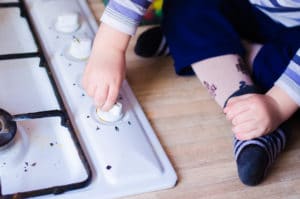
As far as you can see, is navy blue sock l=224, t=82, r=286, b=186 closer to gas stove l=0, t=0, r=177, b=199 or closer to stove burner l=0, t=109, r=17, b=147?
gas stove l=0, t=0, r=177, b=199

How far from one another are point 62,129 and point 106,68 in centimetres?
10

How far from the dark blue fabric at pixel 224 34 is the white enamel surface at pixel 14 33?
7.9 inches

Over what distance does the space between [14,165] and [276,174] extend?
290 millimetres

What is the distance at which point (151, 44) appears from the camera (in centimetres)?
68

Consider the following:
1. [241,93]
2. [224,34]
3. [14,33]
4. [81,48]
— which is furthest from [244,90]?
[14,33]

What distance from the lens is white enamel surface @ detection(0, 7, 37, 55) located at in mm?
624

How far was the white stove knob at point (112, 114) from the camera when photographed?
544 millimetres

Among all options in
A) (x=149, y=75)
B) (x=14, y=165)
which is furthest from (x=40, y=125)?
(x=149, y=75)

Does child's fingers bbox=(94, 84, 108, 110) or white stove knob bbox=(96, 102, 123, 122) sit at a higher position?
child's fingers bbox=(94, 84, 108, 110)

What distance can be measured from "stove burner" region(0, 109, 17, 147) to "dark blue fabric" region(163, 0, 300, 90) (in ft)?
0.84

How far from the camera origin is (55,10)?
69 centimetres

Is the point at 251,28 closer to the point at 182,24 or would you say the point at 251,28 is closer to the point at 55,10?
the point at 182,24

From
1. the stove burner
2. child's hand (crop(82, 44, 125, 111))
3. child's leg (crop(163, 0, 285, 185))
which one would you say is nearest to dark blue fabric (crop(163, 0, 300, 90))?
child's leg (crop(163, 0, 285, 185))

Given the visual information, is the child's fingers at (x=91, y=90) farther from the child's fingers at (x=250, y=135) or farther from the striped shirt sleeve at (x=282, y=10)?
the striped shirt sleeve at (x=282, y=10)
